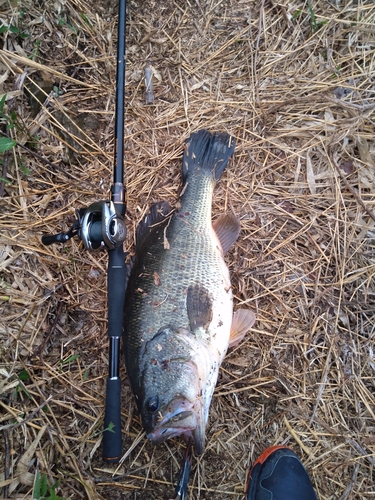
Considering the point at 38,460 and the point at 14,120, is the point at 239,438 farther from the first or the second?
the point at 14,120

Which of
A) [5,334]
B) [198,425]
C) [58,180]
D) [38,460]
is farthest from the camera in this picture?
[58,180]

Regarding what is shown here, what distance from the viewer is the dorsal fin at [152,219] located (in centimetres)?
251

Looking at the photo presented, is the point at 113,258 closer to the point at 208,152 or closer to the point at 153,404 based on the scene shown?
the point at 153,404

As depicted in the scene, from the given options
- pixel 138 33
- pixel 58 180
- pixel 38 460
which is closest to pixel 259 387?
pixel 38 460

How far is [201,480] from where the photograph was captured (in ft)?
7.95

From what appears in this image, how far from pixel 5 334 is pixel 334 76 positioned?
326 centimetres

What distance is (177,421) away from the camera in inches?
80.2

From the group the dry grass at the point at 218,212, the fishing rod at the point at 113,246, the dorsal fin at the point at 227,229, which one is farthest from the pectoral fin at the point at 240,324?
the fishing rod at the point at 113,246

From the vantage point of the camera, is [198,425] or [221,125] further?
[221,125]

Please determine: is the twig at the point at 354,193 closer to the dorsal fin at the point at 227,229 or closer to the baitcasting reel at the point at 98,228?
the dorsal fin at the point at 227,229

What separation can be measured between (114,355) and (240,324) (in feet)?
2.88

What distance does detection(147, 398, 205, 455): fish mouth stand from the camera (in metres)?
2.03

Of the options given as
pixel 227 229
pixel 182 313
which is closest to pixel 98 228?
pixel 182 313

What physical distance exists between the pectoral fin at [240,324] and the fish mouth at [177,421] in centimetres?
53
